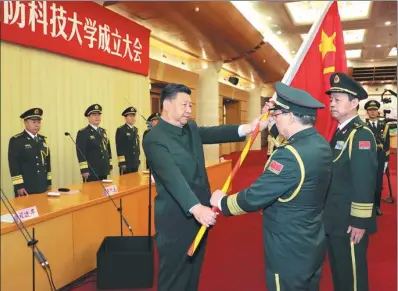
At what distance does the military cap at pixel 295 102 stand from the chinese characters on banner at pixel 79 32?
247cm

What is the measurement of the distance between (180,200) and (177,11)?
4086 mm

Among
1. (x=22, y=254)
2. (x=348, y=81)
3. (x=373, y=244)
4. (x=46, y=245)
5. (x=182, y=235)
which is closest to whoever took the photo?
(x=182, y=235)

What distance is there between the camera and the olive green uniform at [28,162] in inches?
123

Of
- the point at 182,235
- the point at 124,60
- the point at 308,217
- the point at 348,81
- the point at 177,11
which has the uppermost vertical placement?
the point at 177,11

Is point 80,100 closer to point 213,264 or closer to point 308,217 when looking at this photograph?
point 213,264

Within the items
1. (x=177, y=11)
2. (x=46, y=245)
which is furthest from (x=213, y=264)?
(x=177, y=11)

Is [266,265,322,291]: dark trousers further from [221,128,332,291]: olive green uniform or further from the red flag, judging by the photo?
the red flag

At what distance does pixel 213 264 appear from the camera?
111 inches

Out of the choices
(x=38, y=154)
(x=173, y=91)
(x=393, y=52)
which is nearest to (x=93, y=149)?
(x=38, y=154)

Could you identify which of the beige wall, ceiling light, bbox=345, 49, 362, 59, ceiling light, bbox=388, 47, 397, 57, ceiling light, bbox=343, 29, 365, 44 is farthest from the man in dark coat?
ceiling light, bbox=388, 47, 397, 57

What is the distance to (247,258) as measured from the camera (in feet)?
9.71

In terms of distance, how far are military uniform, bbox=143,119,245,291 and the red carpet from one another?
0.91m

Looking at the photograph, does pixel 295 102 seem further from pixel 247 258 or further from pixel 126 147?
pixel 126 147

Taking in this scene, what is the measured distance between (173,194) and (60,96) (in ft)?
10.2
